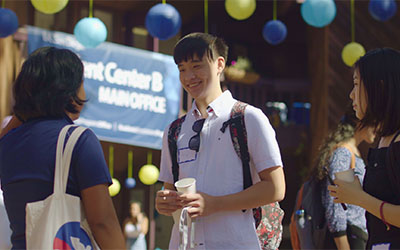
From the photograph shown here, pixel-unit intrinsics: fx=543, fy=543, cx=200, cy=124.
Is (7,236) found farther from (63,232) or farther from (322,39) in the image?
(322,39)

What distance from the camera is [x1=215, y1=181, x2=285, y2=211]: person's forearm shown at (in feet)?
7.08

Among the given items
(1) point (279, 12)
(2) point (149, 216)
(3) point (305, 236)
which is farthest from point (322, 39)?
(3) point (305, 236)

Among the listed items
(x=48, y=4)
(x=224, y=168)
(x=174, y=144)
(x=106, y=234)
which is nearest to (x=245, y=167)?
(x=224, y=168)

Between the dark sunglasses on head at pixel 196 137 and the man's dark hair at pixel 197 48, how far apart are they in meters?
0.30

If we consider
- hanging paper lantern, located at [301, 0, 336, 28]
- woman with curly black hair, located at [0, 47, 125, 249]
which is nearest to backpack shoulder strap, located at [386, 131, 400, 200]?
woman with curly black hair, located at [0, 47, 125, 249]

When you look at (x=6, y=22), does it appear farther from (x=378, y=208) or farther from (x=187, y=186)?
(x=378, y=208)

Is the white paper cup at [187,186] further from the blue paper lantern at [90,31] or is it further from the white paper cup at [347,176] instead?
the blue paper lantern at [90,31]

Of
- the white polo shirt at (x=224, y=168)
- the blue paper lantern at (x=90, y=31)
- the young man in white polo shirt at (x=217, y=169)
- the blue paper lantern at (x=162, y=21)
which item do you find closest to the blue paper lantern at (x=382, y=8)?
the blue paper lantern at (x=162, y=21)

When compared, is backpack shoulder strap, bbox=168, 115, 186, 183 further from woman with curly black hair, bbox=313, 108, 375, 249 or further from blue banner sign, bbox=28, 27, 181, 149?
blue banner sign, bbox=28, 27, 181, 149

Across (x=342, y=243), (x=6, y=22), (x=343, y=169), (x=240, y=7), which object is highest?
(x=240, y=7)

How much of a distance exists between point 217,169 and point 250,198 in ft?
0.63

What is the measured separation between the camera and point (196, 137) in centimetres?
235

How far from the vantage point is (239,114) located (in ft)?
7.57

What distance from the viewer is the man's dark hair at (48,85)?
195 centimetres
